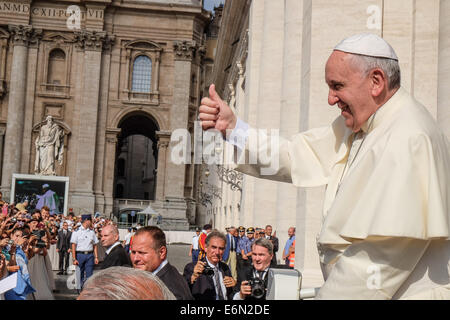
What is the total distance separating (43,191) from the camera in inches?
1497

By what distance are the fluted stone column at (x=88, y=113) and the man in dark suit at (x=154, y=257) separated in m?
40.0

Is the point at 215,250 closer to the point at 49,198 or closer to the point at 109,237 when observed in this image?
the point at 109,237

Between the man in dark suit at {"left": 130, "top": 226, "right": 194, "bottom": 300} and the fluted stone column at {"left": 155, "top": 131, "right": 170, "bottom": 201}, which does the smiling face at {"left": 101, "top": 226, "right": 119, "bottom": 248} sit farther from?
the fluted stone column at {"left": 155, "top": 131, "right": 170, "bottom": 201}

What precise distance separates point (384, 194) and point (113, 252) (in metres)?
6.95

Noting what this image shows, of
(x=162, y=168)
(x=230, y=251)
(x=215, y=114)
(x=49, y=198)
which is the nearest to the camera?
(x=215, y=114)

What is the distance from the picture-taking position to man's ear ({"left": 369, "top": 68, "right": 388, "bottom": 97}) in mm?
2256

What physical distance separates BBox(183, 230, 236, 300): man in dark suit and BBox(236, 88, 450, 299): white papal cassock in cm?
342

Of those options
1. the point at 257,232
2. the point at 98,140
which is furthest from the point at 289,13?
the point at 98,140

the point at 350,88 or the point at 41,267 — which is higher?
the point at 350,88

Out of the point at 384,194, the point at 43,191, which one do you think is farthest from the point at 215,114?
the point at 43,191

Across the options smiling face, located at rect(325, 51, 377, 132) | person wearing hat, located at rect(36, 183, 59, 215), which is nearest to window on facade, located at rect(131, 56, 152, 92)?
person wearing hat, located at rect(36, 183, 59, 215)

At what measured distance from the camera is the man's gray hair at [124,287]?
5.12 feet

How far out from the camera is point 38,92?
45.5 meters
